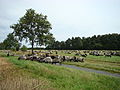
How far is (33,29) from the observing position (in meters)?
48.9

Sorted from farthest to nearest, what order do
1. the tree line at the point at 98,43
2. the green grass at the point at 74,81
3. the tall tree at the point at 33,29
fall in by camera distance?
the tree line at the point at 98,43, the tall tree at the point at 33,29, the green grass at the point at 74,81

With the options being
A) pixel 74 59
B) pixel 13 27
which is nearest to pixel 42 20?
pixel 13 27

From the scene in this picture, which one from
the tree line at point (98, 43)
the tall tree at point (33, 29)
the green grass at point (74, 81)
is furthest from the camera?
the tree line at point (98, 43)

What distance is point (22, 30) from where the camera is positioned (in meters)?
47.9

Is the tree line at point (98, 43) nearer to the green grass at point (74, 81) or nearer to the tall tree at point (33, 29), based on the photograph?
the tall tree at point (33, 29)

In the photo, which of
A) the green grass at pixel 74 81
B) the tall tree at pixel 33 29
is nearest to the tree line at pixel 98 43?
the tall tree at pixel 33 29

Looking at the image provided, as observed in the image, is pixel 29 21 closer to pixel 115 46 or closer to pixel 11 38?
pixel 11 38

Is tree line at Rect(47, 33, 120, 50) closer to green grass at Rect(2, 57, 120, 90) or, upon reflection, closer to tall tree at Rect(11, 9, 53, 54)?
tall tree at Rect(11, 9, 53, 54)

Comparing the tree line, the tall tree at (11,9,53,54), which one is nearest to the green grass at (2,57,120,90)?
the tall tree at (11,9,53,54)

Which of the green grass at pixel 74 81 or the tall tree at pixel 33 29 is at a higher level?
the tall tree at pixel 33 29

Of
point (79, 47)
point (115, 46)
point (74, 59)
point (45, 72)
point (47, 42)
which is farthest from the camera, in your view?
point (79, 47)

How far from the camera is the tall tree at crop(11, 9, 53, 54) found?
155ft

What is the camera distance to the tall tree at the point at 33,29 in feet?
155

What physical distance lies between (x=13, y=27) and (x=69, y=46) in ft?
274
